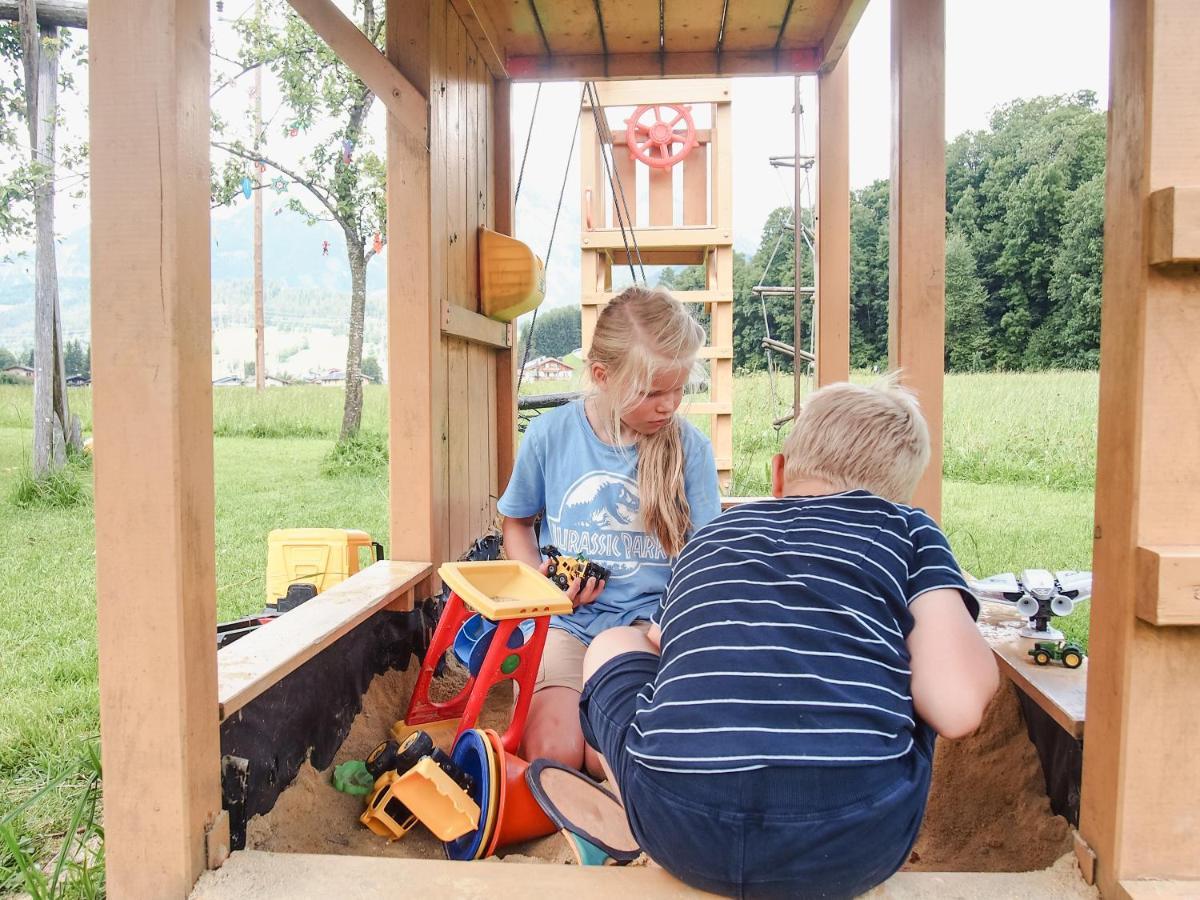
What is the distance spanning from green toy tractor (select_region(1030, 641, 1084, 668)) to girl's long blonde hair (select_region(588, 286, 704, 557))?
30.8 inches

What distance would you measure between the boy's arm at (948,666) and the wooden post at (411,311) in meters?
1.56

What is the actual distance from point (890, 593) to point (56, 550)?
526cm

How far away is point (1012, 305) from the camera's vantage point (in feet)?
73.3

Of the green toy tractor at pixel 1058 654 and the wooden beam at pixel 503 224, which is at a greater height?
the wooden beam at pixel 503 224

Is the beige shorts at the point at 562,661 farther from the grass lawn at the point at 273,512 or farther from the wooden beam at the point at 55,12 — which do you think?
the wooden beam at the point at 55,12

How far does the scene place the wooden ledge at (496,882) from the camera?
1.23m

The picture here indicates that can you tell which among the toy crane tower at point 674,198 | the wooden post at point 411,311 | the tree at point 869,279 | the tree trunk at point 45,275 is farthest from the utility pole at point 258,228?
the tree at point 869,279

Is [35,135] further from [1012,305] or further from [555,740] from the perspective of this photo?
[1012,305]

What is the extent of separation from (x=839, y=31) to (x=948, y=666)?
253cm

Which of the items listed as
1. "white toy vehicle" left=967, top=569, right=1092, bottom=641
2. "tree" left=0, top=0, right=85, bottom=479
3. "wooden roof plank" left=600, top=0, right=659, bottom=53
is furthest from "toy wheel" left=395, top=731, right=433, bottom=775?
"tree" left=0, top=0, right=85, bottom=479

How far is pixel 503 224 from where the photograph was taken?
3559 millimetres

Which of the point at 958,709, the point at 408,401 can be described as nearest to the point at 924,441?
the point at 958,709

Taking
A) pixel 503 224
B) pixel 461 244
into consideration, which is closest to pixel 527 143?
pixel 503 224

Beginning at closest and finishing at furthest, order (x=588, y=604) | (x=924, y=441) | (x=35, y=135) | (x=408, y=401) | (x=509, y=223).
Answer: (x=924, y=441) → (x=588, y=604) → (x=408, y=401) → (x=509, y=223) → (x=35, y=135)
